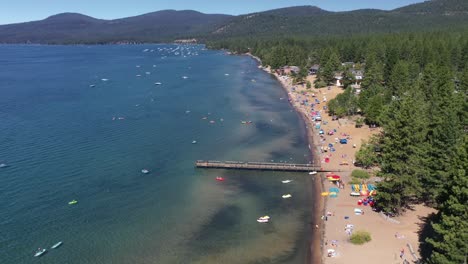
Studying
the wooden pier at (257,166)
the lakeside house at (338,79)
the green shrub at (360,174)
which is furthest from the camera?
the lakeside house at (338,79)

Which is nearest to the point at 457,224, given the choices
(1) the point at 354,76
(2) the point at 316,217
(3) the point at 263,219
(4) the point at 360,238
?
(4) the point at 360,238

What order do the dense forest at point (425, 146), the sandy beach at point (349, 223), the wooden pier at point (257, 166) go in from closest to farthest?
the dense forest at point (425, 146)
the sandy beach at point (349, 223)
the wooden pier at point (257, 166)

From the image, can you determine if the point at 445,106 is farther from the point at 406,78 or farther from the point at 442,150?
the point at 406,78

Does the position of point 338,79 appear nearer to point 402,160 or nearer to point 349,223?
point 402,160

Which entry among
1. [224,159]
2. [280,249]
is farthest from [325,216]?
[224,159]

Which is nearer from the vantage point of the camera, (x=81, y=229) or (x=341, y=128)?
(x=81, y=229)

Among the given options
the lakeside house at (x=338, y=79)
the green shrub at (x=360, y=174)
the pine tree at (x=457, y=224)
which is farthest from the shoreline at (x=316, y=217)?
the lakeside house at (x=338, y=79)

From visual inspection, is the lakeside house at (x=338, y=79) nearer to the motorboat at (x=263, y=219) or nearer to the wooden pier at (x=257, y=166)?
the wooden pier at (x=257, y=166)
